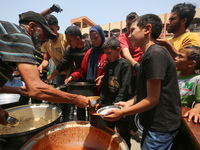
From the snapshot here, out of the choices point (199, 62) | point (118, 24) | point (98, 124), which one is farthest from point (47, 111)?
point (118, 24)

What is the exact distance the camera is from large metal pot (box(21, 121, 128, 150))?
3.82 ft

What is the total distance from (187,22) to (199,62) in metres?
0.74

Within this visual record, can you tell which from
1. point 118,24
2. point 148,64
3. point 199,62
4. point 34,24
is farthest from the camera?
point 118,24

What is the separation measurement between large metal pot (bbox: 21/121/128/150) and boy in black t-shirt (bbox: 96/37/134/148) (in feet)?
1.95

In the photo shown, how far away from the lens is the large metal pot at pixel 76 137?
1.16 metres

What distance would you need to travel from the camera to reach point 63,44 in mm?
2994

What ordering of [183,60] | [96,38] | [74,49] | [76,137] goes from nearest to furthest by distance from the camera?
[76,137], [183,60], [96,38], [74,49]

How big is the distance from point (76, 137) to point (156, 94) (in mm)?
1038

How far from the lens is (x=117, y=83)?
6.33 feet

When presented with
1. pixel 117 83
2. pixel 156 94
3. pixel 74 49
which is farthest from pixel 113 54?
pixel 156 94

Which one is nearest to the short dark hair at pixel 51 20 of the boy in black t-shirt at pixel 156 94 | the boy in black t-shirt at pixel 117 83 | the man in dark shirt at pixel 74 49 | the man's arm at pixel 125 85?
the man in dark shirt at pixel 74 49

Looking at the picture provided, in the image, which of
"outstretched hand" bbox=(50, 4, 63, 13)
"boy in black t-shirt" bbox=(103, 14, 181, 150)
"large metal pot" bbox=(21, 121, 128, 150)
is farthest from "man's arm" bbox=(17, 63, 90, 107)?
"outstretched hand" bbox=(50, 4, 63, 13)

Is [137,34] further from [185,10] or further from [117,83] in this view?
[185,10]

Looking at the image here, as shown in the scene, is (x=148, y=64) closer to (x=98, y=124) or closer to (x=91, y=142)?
(x=98, y=124)
